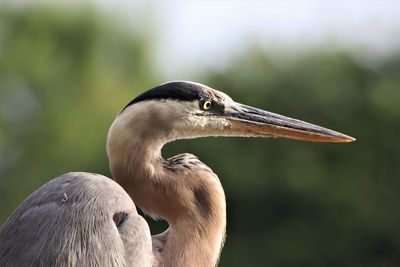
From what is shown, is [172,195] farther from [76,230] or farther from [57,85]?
[57,85]

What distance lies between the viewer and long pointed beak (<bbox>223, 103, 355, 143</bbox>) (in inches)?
200

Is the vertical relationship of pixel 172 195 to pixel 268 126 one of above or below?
below

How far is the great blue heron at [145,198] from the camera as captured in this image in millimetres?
4277

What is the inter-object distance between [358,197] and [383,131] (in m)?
1.33

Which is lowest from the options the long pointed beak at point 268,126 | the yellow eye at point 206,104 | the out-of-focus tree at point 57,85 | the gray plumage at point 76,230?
the out-of-focus tree at point 57,85

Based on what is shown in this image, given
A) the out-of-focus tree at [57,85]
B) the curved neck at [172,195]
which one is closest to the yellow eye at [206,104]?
the curved neck at [172,195]

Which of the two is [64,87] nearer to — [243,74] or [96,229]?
[243,74]

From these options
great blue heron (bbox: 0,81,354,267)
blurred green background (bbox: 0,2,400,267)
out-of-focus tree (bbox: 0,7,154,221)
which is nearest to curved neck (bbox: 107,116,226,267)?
great blue heron (bbox: 0,81,354,267)

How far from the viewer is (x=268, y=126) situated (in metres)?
5.11

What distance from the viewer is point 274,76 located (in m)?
19.7

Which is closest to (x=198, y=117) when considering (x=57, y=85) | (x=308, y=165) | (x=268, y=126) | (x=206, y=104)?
(x=206, y=104)

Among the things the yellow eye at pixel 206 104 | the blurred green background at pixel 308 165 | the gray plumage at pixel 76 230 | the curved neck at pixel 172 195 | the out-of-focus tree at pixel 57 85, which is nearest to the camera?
the gray plumage at pixel 76 230

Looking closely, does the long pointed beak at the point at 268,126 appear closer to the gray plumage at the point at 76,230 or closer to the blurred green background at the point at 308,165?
the gray plumage at the point at 76,230

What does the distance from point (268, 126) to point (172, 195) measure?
64 centimetres
